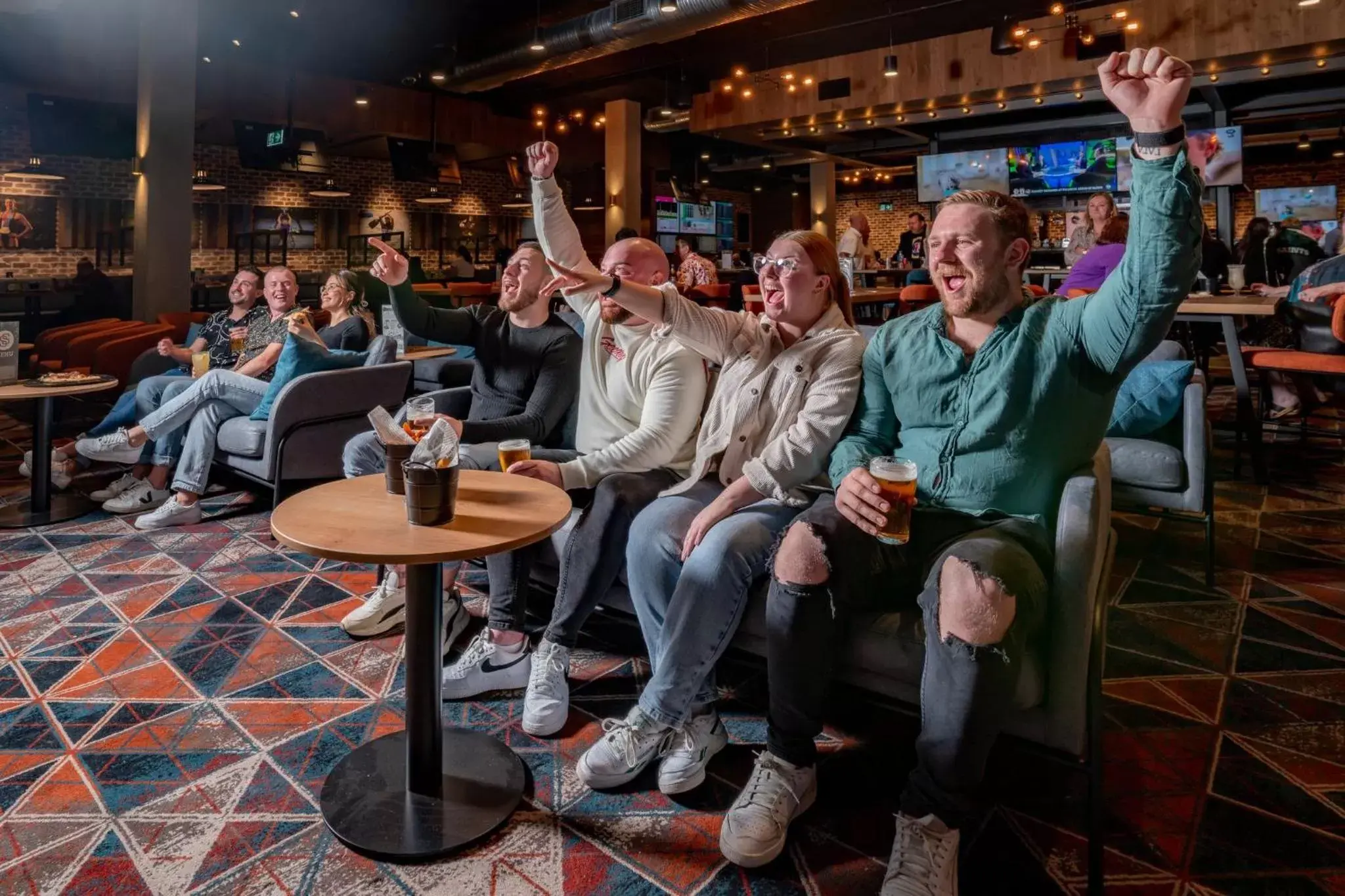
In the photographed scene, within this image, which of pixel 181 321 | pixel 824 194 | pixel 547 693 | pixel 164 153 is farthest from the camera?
pixel 824 194

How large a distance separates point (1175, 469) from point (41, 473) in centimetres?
488

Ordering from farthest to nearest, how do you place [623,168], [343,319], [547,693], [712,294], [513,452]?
[623,168], [712,294], [343,319], [513,452], [547,693]

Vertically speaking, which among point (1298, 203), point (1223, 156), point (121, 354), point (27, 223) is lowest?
point (121, 354)

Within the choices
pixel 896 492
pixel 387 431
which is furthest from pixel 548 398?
pixel 896 492

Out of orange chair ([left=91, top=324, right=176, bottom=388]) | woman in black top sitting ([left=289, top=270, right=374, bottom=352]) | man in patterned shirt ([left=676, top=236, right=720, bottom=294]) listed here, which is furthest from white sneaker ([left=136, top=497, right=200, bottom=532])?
man in patterned shirt ([left=676, top=236, right=720, bottom=294])

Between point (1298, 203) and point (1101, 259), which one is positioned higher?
point (1298, 203)

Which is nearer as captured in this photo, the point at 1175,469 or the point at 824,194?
the point at 1175,469

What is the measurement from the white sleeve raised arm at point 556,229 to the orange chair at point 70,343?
5.03 m

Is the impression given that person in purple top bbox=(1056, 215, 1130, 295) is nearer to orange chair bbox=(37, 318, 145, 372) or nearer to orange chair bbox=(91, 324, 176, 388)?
orange chair bbox=(91, 324, 176, 388)

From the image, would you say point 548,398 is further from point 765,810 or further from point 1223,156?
point 1223,156

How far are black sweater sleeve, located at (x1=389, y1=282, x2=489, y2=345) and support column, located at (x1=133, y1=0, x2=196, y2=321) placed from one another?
262 inches

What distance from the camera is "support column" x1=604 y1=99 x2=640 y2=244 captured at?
12672 millimetres

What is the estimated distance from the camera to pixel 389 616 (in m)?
2.78

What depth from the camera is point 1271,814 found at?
1775 mm
